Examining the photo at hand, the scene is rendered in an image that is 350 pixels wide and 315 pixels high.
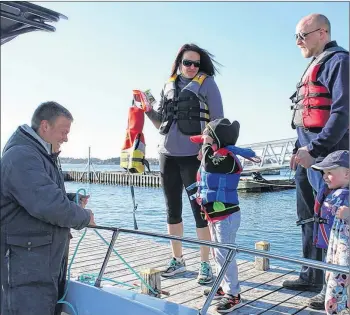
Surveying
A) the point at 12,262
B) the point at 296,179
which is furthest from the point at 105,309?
the point at 296,179

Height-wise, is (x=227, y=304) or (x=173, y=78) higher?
(x=173, y=78)

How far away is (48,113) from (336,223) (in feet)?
6.13

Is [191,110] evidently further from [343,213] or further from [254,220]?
[254,220]

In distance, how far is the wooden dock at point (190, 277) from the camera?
3475 millimetres

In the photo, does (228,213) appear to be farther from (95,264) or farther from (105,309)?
(95,264)

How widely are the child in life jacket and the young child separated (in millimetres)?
623

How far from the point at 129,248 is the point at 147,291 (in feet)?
7.34

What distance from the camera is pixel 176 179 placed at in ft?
13.6

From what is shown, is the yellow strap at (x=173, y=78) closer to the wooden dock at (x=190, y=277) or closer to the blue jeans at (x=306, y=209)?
the blue jeans at (x=306, y=209)

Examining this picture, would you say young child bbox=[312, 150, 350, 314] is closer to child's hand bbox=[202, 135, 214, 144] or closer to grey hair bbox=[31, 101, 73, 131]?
child's hand bbox=[202, 135, 214, 144]

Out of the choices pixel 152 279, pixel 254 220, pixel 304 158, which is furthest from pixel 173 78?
pixel 254 220

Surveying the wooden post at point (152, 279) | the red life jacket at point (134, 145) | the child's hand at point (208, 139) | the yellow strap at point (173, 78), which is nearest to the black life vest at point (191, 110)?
the yellow strap at point (173, 78)

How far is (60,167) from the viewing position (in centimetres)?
271

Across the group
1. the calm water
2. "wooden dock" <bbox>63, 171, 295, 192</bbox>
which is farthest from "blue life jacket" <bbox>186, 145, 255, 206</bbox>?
"wooden dock" <bbox>63, 171, 295, 192</bbox>
